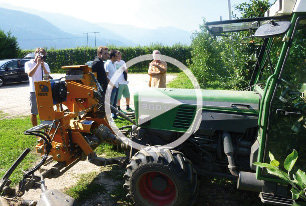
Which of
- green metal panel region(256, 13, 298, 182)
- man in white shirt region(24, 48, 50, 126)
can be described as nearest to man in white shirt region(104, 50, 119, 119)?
man in white shirt region(24, 48, 50, 126)

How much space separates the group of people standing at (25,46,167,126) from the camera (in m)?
5.52

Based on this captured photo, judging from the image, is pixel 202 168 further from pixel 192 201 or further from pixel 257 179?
pixel 257 179

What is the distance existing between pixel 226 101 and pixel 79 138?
209 centimetres

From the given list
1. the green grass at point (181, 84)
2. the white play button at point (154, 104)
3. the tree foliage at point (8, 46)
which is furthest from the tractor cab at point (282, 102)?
the tree foliage at point (8, 46)

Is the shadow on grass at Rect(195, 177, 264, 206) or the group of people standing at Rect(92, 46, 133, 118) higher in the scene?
the group of people standing at Rect(92, 46, 133, 118)

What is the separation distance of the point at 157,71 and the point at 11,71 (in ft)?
38.3

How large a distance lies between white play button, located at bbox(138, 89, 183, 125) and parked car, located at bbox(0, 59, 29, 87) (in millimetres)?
13772

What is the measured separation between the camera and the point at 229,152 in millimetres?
2961

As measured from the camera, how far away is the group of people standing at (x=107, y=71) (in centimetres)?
552

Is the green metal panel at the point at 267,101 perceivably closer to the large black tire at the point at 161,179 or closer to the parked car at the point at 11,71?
the large black tire at the point at 161,179

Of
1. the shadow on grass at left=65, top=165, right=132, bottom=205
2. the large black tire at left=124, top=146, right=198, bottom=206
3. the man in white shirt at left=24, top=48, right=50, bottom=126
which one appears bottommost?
the shadow on grass at left=65, top=165, right=132, bottom=205

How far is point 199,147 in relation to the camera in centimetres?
333

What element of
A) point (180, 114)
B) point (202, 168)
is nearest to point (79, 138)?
point (180, 114)

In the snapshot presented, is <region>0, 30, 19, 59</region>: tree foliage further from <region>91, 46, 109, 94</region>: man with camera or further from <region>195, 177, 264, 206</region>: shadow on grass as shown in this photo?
<region>195, 177, 264, 206</region>: shadow on grass
